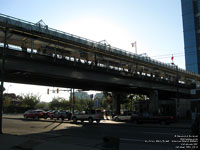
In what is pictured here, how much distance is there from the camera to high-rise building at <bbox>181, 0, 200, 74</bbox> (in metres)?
98.4

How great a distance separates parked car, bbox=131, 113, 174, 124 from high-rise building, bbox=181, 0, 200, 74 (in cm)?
7952

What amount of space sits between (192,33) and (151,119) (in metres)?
84.5

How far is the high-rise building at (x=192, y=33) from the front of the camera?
98.4 metres

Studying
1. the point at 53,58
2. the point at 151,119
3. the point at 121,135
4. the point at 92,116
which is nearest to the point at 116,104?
the point at 92,116

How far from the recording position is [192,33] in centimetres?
9975

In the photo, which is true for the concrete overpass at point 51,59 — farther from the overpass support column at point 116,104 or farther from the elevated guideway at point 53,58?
the overpass support column at point 116,104

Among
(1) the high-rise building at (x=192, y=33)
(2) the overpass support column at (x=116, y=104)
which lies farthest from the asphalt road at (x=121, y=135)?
(1) the high-rise building at (x=192, y=33)

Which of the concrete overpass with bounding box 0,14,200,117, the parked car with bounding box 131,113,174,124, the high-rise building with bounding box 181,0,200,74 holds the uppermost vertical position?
the high-rise building with bounding box 181,0,200,74

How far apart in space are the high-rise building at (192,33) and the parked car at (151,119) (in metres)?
79.5

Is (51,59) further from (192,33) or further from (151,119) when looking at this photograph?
(192,33)

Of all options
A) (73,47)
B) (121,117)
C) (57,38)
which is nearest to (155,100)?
(121,117)

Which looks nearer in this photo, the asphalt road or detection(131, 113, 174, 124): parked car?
the asphalt road

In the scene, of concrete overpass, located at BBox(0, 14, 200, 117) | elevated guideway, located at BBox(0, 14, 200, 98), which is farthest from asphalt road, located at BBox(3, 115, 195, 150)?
elevated guideway, located at BBox(0, 14, 200, 98)

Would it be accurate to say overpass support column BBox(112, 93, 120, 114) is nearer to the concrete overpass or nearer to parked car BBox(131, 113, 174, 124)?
the concrete overpass
